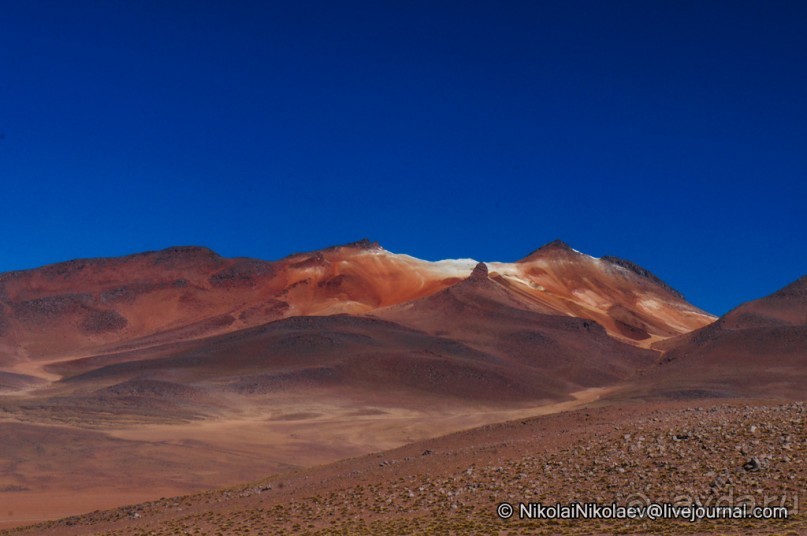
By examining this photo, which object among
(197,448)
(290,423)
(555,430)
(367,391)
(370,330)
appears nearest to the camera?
(555,430)

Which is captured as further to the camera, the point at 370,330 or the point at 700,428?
the point at 370,330

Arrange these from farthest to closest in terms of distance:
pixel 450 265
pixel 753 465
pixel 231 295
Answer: pixel 450 265 → pixel 231 295 → pixel 753 465

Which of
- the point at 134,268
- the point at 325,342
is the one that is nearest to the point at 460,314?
the point at 325,342

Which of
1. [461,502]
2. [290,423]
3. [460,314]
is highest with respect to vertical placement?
[460,314]

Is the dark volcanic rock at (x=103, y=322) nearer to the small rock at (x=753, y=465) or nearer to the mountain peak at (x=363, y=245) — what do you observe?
the mountain peak at (x=363, y=245)

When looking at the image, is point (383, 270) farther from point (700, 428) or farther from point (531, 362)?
point (700, 428)

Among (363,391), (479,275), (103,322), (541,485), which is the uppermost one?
(479,275)

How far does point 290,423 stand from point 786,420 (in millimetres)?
55963

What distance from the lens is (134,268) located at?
18338 cm

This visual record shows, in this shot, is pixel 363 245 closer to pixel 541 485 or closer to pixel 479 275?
pixel 479 275

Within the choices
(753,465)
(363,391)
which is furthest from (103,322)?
(753,465)

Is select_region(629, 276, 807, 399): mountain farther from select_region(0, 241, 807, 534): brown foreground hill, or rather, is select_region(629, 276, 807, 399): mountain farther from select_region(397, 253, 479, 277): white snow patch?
select_region(397, 253, 479, 277): white snow patch

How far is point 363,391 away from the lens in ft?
319

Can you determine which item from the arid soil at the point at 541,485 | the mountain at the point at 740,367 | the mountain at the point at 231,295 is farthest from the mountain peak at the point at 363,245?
the arid soil at the point at 541,485
